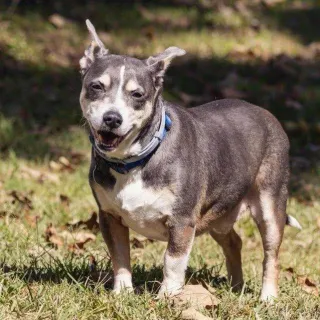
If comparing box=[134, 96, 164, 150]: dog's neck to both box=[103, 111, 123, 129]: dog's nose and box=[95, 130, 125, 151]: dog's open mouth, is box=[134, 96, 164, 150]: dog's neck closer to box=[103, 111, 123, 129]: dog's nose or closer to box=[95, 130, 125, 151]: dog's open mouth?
box=[95, 130, 125, 151]: dog's open mouth

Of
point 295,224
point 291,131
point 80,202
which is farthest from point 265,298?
point 291,131

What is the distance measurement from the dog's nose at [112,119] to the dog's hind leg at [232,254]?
1881mm

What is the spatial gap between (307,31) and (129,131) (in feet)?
35.3

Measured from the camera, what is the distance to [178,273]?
5.21 meters

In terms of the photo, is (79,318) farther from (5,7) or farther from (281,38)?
(281,38)

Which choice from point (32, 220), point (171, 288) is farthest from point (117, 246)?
point (32, 220)

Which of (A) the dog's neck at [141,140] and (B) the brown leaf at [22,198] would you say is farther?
(B) the brown leaf at [22,198]

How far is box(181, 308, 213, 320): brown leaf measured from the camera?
4.79 meters

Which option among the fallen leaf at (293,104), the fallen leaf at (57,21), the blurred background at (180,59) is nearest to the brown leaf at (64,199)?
the blurred background at (180,59)

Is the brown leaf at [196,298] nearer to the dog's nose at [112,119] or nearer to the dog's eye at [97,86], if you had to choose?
the dog's nose at [112,119]

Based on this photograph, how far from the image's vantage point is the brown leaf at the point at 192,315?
4.79m

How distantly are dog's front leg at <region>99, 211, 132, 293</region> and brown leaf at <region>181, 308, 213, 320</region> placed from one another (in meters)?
0.64

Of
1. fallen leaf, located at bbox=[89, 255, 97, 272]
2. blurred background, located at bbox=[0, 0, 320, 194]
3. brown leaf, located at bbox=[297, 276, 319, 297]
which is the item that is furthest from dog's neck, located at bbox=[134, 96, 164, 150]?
blurred background, located at bbox=[0, 0, 320, 194]

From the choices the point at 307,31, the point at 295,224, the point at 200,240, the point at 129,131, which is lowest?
the point at 307,31
